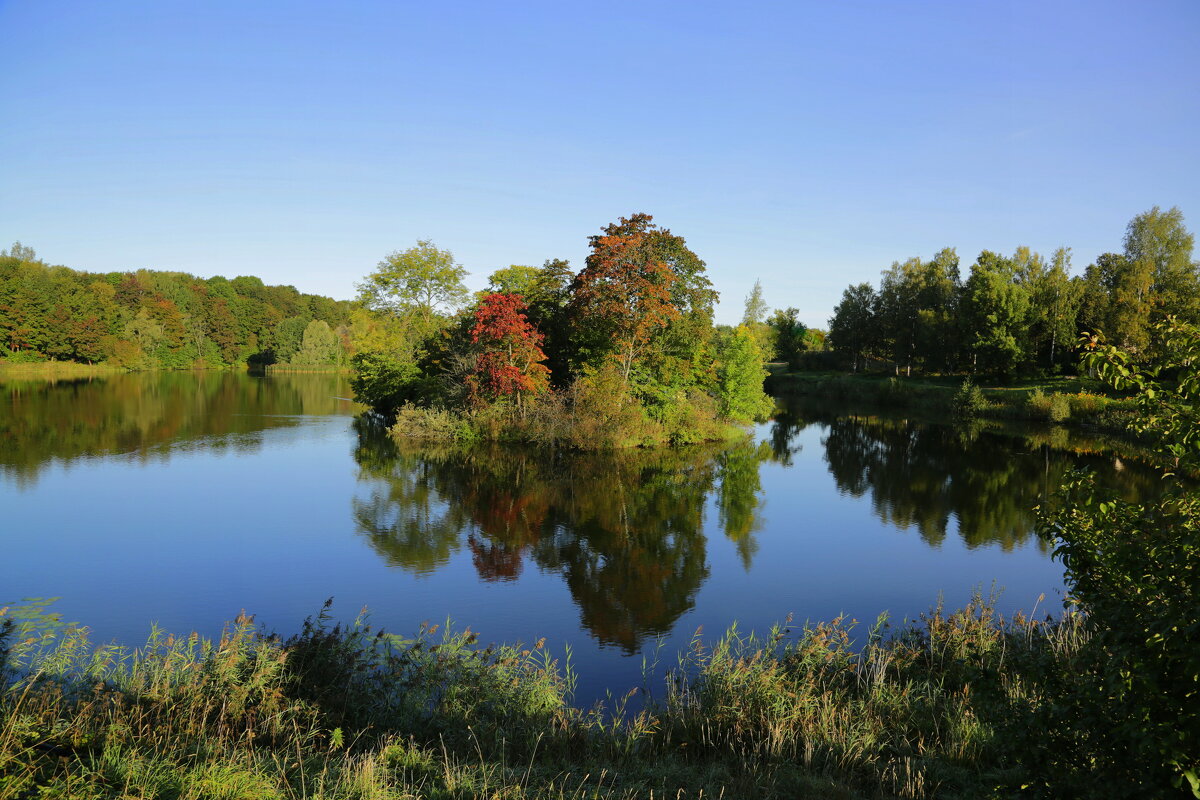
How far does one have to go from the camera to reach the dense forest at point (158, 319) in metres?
64.9

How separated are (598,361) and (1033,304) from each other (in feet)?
109

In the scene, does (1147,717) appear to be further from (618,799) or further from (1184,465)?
(618,799)

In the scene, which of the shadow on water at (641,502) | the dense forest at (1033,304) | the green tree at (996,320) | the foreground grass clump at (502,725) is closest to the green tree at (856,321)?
the dense forest at (1033,304)

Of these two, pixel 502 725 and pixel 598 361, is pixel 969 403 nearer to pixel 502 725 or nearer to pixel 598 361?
pixel 598 361

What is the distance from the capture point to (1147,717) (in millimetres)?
2996

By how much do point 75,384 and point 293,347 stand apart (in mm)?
37585

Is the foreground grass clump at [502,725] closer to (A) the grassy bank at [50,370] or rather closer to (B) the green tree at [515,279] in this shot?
(B) the green tree at [515,279]

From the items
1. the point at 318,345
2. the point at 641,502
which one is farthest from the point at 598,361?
the point at 318,345

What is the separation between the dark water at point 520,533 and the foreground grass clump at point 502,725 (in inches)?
69.0

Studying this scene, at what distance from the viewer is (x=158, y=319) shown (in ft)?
258

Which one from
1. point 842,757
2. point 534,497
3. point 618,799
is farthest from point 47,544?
point 842,757

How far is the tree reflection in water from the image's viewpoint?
12188mm

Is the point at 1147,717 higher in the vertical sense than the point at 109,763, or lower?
higher

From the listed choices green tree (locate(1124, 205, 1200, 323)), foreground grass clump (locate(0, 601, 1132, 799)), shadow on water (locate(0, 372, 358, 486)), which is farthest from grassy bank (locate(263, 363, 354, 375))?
foreground grass clump (locate(0, 601, 1132, 799))
